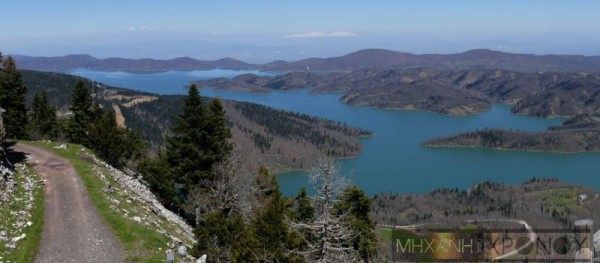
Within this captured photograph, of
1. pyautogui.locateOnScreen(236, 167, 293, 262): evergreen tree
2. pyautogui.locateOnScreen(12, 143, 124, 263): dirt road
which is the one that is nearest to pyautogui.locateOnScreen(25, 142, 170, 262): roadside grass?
pyautogui.locateOnScreen(12, 143, 124, 263): dirt road

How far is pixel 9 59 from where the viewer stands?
55.3 metres

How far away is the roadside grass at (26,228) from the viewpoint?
72.7 feet

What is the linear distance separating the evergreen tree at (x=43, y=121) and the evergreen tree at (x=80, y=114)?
690 centimetres

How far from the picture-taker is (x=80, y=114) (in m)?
58.0

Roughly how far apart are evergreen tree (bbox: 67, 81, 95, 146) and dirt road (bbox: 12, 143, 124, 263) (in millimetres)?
21190

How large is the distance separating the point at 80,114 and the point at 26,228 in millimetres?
35019

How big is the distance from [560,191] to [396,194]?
55.4 meters

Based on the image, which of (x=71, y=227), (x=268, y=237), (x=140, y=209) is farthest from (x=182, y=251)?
(x=140, y=209)

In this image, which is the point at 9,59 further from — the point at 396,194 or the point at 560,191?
the point at 560,191

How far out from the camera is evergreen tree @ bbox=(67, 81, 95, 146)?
56.4m

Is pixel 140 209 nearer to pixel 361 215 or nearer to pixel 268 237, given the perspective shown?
pixel 268 237

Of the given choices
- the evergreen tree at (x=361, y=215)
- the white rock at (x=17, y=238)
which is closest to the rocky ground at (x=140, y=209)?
the white rock at (x=17, y=238)

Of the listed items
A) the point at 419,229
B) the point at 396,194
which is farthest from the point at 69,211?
the point at 396,194

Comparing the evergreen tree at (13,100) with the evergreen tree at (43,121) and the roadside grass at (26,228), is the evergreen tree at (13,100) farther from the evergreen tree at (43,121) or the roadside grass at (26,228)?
the roadside grass at (26,228)
